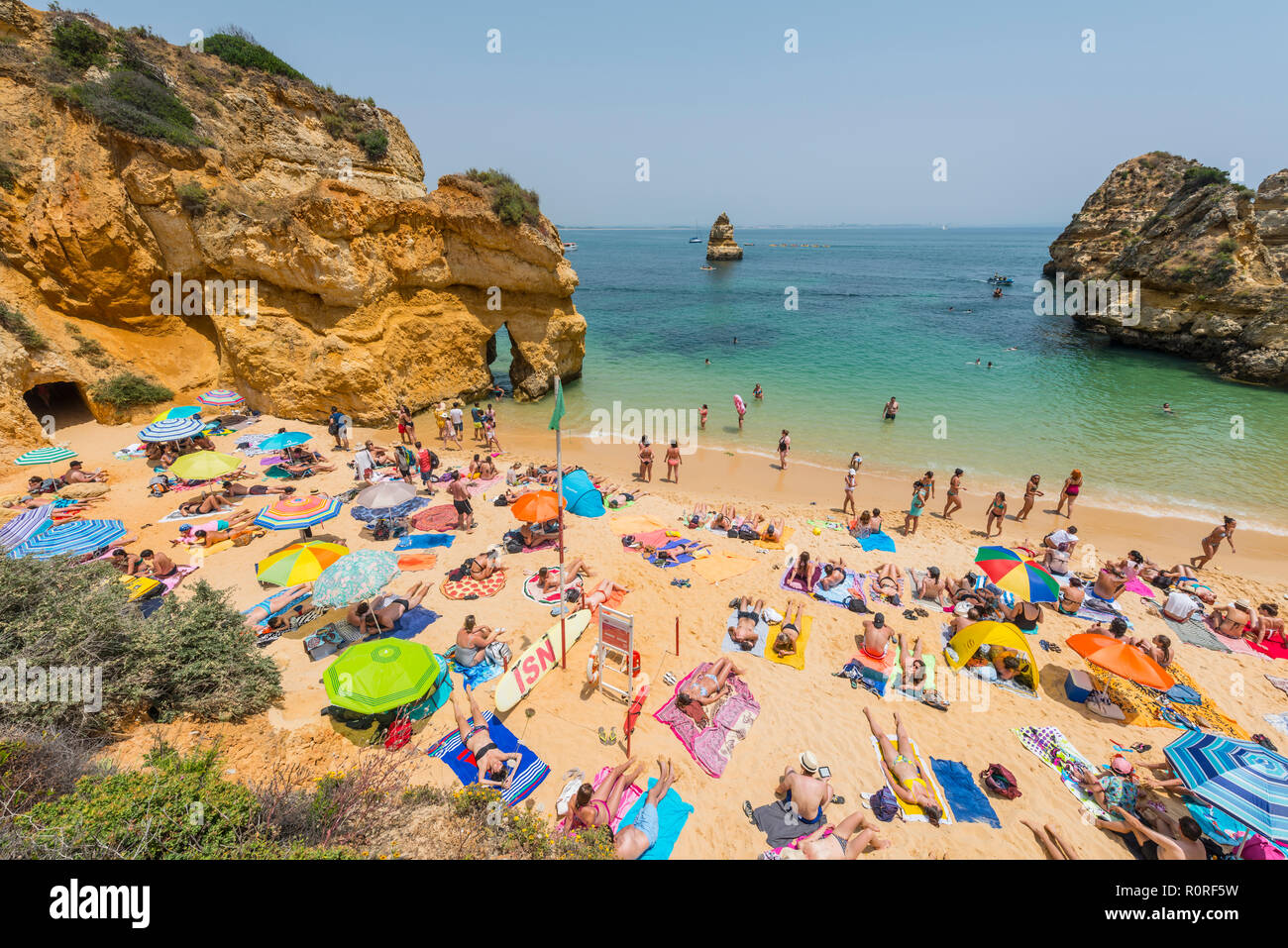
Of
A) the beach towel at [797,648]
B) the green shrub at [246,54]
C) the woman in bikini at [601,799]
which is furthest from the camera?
the green shrub at [246,54]

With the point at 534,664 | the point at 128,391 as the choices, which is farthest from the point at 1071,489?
the point at 128,391

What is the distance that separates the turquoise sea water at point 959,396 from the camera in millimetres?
16938

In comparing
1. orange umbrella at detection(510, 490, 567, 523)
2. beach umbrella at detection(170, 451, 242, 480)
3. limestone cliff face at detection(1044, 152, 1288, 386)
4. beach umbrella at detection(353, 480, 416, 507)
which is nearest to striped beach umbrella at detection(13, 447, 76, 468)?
beach umbrella at detection(170, 451, 242, 480)

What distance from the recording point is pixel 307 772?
5613 mm

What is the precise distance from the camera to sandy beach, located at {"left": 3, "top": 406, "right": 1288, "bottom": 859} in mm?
5926

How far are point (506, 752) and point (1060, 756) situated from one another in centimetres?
→ 738

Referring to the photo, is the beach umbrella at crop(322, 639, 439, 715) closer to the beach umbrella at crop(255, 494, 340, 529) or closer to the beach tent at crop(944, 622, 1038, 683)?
the beach umbrella at crop(255, 494, 340, 529)

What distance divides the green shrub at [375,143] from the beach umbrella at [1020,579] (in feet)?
86.6

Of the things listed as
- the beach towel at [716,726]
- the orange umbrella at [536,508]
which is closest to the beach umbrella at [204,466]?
the orange umbrella at [536,508]

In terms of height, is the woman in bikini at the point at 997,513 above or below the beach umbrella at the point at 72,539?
below

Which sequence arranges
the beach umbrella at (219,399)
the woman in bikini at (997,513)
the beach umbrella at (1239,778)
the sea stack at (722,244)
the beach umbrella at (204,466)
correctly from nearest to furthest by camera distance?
1. the beach umbrella at (1239,778)
2. the beach umbrella at (204,466)
3. the woman in bikini at (997,513)
4. the beach umbrella at (219,399)
5. the sea stack at (722,244)


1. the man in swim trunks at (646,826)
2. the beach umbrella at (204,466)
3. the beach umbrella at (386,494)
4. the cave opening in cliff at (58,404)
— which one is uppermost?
the cave opening in cliff at (58,404)

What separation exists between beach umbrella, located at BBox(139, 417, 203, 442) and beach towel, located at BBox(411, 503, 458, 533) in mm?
6599

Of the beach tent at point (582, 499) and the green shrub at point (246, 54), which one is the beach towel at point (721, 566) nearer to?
the beach tent at point (582, 499)
